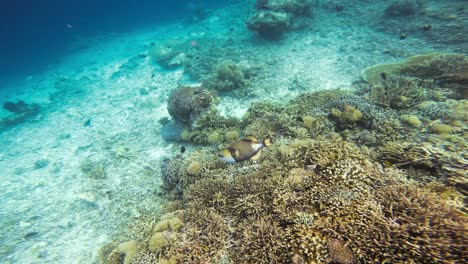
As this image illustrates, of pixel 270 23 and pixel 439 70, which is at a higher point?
pixel 270 23

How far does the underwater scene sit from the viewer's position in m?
2.68

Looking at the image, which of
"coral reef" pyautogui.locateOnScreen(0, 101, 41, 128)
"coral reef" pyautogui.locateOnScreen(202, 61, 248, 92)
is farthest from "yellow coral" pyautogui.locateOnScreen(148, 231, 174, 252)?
"coral reef" pyautogui.locateOnScreen(0, 101, 41, 128)

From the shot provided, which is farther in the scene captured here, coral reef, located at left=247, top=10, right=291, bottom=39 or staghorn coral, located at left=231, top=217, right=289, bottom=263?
coral reef, located at left=247, top=10, right=291, bottom=39

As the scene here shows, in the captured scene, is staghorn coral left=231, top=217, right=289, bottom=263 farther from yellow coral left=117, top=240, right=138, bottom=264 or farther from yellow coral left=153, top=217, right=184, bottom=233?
yellow coral left=117, top=240, right=138, bottom=264

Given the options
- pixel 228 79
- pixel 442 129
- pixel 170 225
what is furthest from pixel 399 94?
pixel 170 225

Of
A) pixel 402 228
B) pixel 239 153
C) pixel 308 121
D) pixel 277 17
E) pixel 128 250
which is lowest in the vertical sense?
pixel 128 250

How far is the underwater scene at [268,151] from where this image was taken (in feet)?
8.79

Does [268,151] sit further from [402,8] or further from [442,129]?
[402,8]

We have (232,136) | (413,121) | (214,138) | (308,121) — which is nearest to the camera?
(413,121)

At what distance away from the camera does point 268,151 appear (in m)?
4.37

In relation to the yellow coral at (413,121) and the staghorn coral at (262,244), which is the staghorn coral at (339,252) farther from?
the yellow coral at (413,121)

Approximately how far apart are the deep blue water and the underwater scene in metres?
20.4

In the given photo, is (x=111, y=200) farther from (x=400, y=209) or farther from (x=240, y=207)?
(x=400, y=209)

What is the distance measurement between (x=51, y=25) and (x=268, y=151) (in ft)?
266
